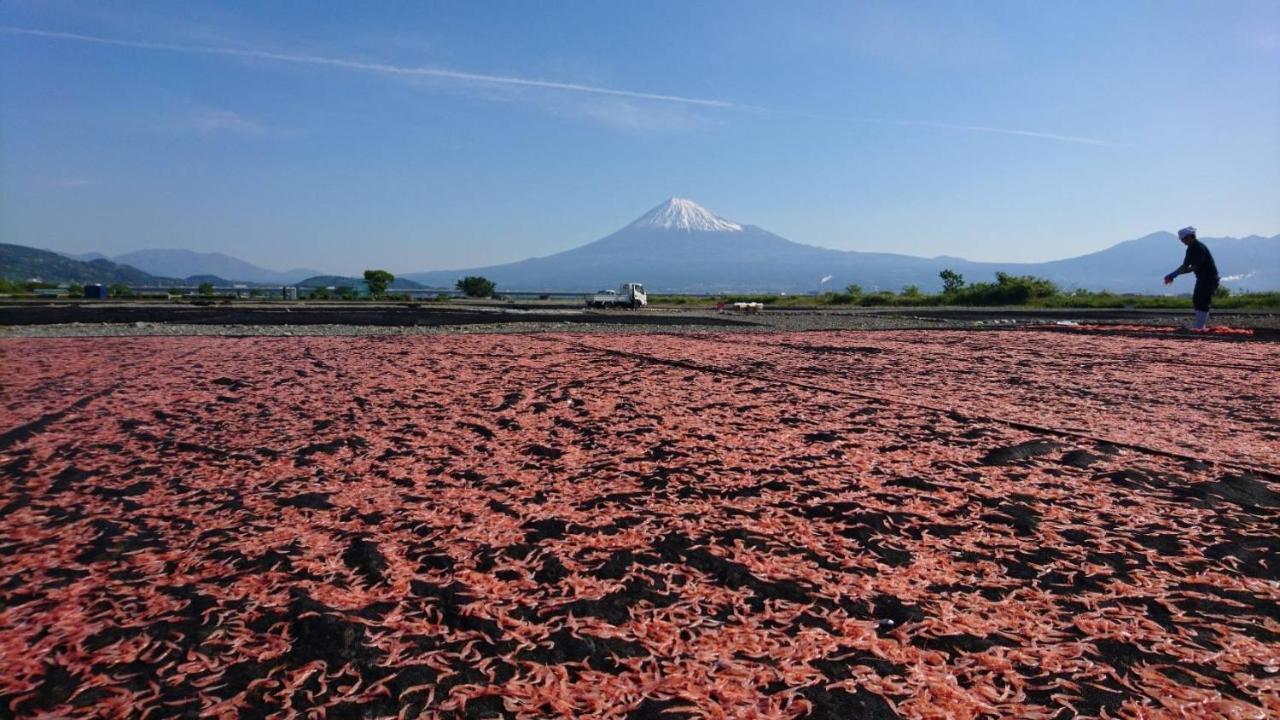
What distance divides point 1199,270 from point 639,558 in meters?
20.3

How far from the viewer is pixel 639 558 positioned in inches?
152

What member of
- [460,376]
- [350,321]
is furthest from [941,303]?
[460,376]

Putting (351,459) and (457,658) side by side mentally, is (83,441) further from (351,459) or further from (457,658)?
(457,658)

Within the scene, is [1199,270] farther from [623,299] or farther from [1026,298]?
[1026,298]

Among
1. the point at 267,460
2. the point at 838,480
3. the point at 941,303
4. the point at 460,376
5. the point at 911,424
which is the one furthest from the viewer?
the point at 941,303

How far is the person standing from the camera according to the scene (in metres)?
17.1

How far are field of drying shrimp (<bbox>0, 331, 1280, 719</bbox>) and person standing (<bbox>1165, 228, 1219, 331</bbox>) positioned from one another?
36.4 ft

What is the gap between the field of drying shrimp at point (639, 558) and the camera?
264 centimetres

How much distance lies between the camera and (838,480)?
5266 mm

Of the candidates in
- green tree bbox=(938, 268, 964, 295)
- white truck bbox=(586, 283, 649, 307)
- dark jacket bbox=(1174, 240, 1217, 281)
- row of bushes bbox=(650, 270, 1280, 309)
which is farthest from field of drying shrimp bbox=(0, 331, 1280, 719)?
green tree bbox=(938, 268, 964, 295)

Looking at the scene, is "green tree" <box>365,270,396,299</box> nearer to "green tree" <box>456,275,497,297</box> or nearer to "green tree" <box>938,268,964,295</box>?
"green tree" <box>456,275,497,297</box>

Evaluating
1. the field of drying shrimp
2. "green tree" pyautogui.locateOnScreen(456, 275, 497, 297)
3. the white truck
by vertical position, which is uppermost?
"green tree" pyautogui.locateOnScreen(456, 275, 497, 297)

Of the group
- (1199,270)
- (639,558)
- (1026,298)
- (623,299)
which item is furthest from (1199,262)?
(1026,298)

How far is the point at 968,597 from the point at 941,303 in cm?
5567
